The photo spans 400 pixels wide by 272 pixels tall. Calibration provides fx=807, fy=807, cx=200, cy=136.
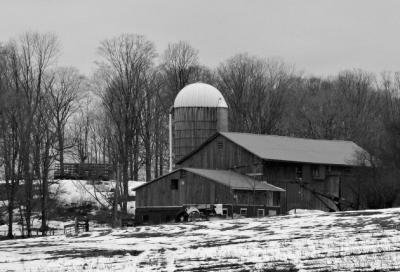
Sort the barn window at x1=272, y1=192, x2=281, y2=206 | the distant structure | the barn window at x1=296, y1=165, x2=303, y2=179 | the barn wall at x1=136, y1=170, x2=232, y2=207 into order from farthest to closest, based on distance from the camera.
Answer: the distant structure, the barn window at x1=296, y1=165, x2=303, y2=179, the barn window at x1=272, y1=192, x2=281, y2=206, the barn wall at x1=136, y1=170, x2=232, y2=207

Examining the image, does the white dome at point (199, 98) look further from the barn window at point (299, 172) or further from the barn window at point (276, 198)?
the barn window at point (276, 198)

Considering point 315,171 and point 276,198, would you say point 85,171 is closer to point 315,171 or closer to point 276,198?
point 315,171

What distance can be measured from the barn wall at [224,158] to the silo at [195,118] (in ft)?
8.24

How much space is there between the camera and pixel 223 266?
25.6 m

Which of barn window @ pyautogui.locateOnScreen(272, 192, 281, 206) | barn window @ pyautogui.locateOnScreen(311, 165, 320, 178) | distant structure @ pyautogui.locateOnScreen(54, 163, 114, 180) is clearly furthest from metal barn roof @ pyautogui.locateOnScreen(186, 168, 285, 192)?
distant structure @ pyautogui.locateOnScreen(54, 163, 114, 180)

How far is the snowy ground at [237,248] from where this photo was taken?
25.5m

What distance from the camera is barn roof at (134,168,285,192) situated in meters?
58.0

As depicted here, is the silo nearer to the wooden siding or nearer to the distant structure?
the wooden siding

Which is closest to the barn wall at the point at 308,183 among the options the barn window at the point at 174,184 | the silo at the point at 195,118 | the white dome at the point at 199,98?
the barn window at the point at 174,184

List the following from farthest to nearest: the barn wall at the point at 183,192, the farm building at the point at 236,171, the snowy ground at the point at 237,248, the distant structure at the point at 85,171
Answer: the distant structure at the point at 85,171 < the farm building at the point at 236,171 < the barn wall at the point at 183,192 < the snowy ground at the point at 237,248

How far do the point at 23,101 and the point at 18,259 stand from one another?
3948 cm

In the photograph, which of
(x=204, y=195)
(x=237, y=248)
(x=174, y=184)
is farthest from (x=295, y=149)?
(x=237, y=248)

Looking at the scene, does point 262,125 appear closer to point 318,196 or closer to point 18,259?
point 318,196

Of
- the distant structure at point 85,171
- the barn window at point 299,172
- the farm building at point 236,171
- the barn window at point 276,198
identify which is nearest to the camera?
the farm building at point 236,171
